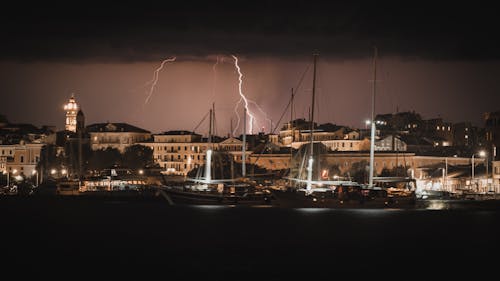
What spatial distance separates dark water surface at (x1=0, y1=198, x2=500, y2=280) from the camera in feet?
125

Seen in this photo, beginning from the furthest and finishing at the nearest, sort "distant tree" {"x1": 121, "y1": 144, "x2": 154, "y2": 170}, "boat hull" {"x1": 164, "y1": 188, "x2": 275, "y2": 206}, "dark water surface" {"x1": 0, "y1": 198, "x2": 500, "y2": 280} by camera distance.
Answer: "distant tree" {"x1": 121, "y1": 144, "x2": 154, "y2": 170}, "boat hull" {"x1": 164, "y1": 188, "x2": 275, "y2": 206}, "dark water surface" {"x1": 0, "y1": 198, "x2": 500, "y2": 280}

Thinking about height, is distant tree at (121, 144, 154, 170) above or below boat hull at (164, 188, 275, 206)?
above

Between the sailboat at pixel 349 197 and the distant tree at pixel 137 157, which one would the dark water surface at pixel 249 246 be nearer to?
the sailboat at pixel 349 197

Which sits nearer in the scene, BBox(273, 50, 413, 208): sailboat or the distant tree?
BBox(273, 50, 413, 208): sailboat

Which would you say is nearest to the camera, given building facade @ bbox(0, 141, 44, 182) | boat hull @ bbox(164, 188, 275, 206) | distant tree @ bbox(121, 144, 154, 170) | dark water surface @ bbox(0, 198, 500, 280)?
dark water surface @ bbox(0, 198, 500, 280)

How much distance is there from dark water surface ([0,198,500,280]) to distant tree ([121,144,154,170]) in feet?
332

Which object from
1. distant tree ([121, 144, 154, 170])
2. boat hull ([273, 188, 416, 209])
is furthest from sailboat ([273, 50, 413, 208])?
distant tree ([121, 144, 154, 170])

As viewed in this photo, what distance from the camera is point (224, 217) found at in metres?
71.9

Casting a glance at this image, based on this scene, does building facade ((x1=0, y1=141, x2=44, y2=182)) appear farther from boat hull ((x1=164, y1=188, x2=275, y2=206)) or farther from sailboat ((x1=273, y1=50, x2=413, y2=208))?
sailboat ((x1=273, y1=50, x2=413, y2=208))

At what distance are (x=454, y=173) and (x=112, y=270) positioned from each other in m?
97.7

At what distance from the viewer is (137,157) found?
582 feet

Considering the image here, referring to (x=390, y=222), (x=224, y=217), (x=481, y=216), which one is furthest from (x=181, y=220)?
(x=481, y=216)

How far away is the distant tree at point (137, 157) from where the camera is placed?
572 ft

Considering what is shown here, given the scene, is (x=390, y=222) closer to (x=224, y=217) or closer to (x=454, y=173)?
(x=224, y=217)
